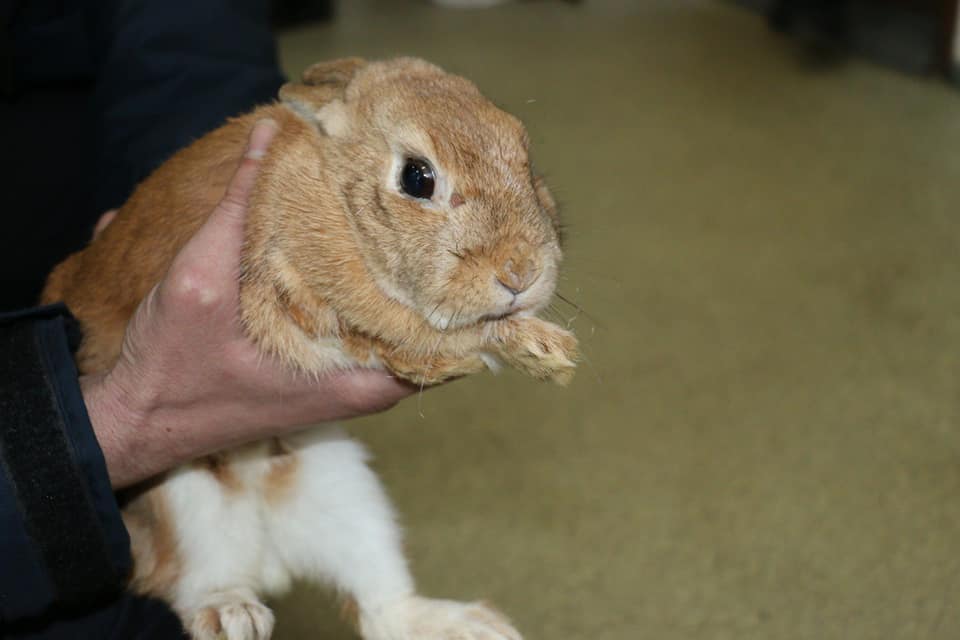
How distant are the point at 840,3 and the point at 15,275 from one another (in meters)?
2.74

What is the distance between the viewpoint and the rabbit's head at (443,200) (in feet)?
3.11

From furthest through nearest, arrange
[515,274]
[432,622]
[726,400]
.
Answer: [726,400] < [432,622] < [515,274]

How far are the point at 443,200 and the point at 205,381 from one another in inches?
13.4

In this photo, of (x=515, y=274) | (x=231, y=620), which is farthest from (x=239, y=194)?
(x=231, y=620)

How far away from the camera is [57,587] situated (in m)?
1.08

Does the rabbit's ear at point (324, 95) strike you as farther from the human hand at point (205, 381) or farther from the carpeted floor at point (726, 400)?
the carpeted floor at point (726, 400)

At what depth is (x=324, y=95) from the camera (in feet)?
3.64

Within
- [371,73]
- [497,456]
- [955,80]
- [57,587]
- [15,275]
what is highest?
[371,73]

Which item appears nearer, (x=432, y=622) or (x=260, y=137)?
(x=260, y=137)

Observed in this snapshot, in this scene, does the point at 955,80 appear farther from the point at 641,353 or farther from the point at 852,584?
the point at 852,584

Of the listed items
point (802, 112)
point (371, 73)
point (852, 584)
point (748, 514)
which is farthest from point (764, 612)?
point (802, 112)

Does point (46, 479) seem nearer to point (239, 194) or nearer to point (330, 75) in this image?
point (239, 194)

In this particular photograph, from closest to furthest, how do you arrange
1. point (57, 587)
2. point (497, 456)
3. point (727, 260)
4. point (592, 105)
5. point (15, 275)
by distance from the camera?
point (57, 587), point (15, 275), point (497, 456), point (727, 260), point (592, 105)

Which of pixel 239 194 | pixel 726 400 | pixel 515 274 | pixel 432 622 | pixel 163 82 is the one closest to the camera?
pixel 515 274
